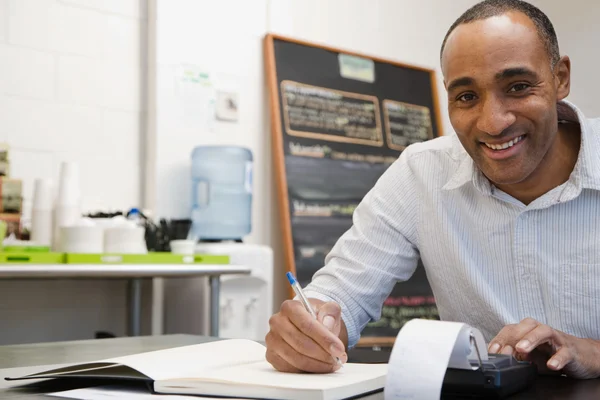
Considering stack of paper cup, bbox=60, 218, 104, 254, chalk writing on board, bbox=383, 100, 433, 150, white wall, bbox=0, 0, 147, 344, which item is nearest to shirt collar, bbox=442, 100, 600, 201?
stack of paper cup, bbox=60, 218, 104, 254

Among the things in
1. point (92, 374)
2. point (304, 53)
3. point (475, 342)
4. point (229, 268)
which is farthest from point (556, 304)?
point (304, 53)

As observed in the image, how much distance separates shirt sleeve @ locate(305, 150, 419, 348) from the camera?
1.44 m

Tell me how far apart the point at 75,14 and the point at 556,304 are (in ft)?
8.30

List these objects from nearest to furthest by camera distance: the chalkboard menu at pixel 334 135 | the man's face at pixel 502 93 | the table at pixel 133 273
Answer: the man's face at pixel 502 93 < the table at pixel 133 273 < the chalkboard menu at pixel 334 135

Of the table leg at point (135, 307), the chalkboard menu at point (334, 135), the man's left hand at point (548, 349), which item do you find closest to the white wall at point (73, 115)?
the table leg at point (135, 307)

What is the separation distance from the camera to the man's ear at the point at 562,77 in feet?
4.45

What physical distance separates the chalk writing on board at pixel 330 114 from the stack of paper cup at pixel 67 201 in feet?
3.98

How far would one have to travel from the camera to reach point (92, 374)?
841mm

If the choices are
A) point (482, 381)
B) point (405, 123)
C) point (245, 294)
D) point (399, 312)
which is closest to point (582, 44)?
point (405, 123)

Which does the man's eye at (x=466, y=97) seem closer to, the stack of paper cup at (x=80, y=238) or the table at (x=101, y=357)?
the table at (x=101, y=357)

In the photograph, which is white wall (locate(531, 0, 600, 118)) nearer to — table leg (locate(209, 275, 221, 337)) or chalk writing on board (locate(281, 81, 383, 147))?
chalk writing on board (locate(281, 81, 383, 147))

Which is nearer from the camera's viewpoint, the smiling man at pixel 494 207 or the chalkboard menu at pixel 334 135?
the smiling man at pixel 494 207

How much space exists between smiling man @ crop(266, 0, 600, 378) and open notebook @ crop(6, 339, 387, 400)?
0.47ft

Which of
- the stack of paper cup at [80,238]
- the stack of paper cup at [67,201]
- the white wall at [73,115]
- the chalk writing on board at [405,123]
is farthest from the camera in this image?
the chalk writing on board at [405,123]
